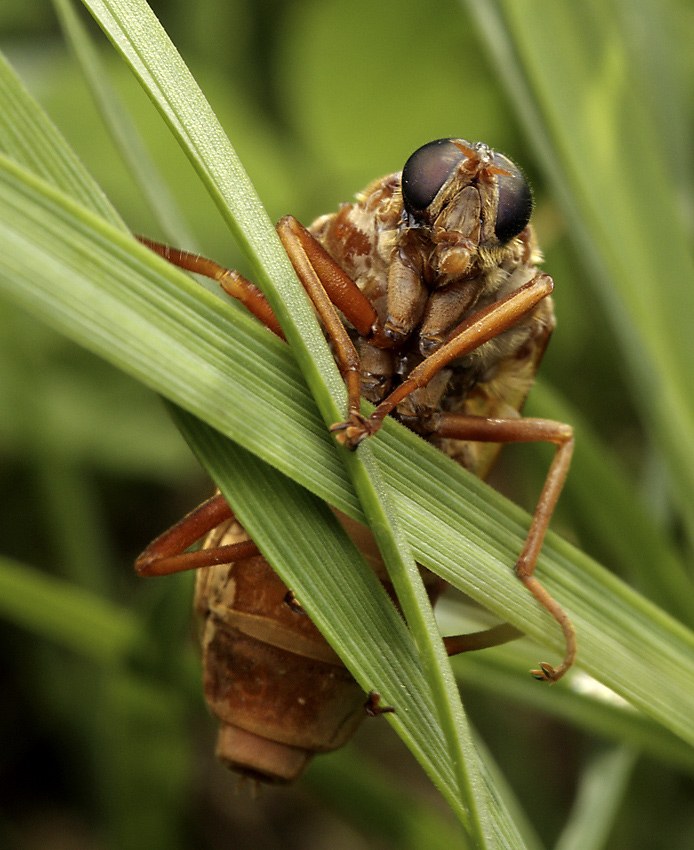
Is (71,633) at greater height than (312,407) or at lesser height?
lesser

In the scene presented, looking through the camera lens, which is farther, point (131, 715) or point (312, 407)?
point (131, 715)

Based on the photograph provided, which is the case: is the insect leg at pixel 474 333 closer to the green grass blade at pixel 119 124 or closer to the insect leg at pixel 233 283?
the insect leg at pixel 233 283

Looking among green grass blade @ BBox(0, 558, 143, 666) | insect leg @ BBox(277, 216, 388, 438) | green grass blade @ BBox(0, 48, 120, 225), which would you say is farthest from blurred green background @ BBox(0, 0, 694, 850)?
green grass blade @ BBox(0, 48, 120, 225)

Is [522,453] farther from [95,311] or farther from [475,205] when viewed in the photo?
[95,311]

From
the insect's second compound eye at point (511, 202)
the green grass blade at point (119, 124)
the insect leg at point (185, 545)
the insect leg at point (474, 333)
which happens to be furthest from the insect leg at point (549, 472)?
the green grass blade at point (119, 124)

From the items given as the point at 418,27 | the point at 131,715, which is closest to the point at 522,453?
the point at 131,715

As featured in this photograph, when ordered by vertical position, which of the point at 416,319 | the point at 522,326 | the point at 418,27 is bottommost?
the point at 522,326

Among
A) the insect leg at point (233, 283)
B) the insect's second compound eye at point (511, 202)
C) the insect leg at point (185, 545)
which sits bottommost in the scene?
the insect leg at point (185, 545)

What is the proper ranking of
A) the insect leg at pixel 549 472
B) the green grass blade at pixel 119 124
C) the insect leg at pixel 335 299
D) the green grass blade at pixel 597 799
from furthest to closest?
the green grass blade at pixel 597 799
the green grass blade at pixel 119 124
the insect leg at pixel 549 472
the insect leg at pixel 335 299
